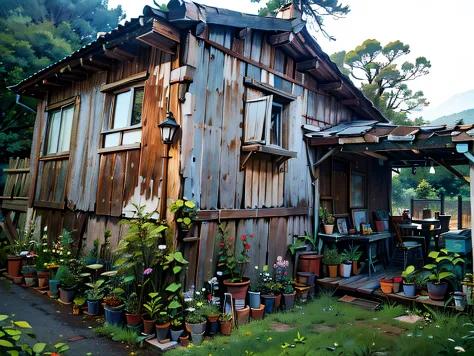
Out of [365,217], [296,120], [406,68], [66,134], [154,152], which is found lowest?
[365,217]

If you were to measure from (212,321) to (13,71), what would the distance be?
12.5m

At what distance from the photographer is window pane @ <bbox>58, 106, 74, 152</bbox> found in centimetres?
764

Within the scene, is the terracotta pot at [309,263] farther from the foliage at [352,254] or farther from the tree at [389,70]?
the tree at [389,70]

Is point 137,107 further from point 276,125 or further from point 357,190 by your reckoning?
point 357,190

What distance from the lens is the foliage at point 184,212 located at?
4602 mm

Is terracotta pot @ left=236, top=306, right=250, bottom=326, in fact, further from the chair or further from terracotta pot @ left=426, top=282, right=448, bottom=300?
the chair

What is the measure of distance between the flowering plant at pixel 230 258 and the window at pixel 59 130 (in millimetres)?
4625

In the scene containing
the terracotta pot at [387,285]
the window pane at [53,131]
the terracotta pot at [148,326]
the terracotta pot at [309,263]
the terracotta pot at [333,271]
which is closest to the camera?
the terracotta pot at [148,326]

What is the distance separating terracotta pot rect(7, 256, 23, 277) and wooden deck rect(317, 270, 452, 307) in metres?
6.56

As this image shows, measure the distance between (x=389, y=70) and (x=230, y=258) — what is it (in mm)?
21950

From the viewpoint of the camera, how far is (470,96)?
163 meters

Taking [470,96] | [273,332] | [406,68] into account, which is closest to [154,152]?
[273,332]

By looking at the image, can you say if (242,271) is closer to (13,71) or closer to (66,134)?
(66,134)

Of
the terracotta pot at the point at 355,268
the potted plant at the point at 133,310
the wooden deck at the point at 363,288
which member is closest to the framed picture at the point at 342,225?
the terracotta pot at the point at 355,268
